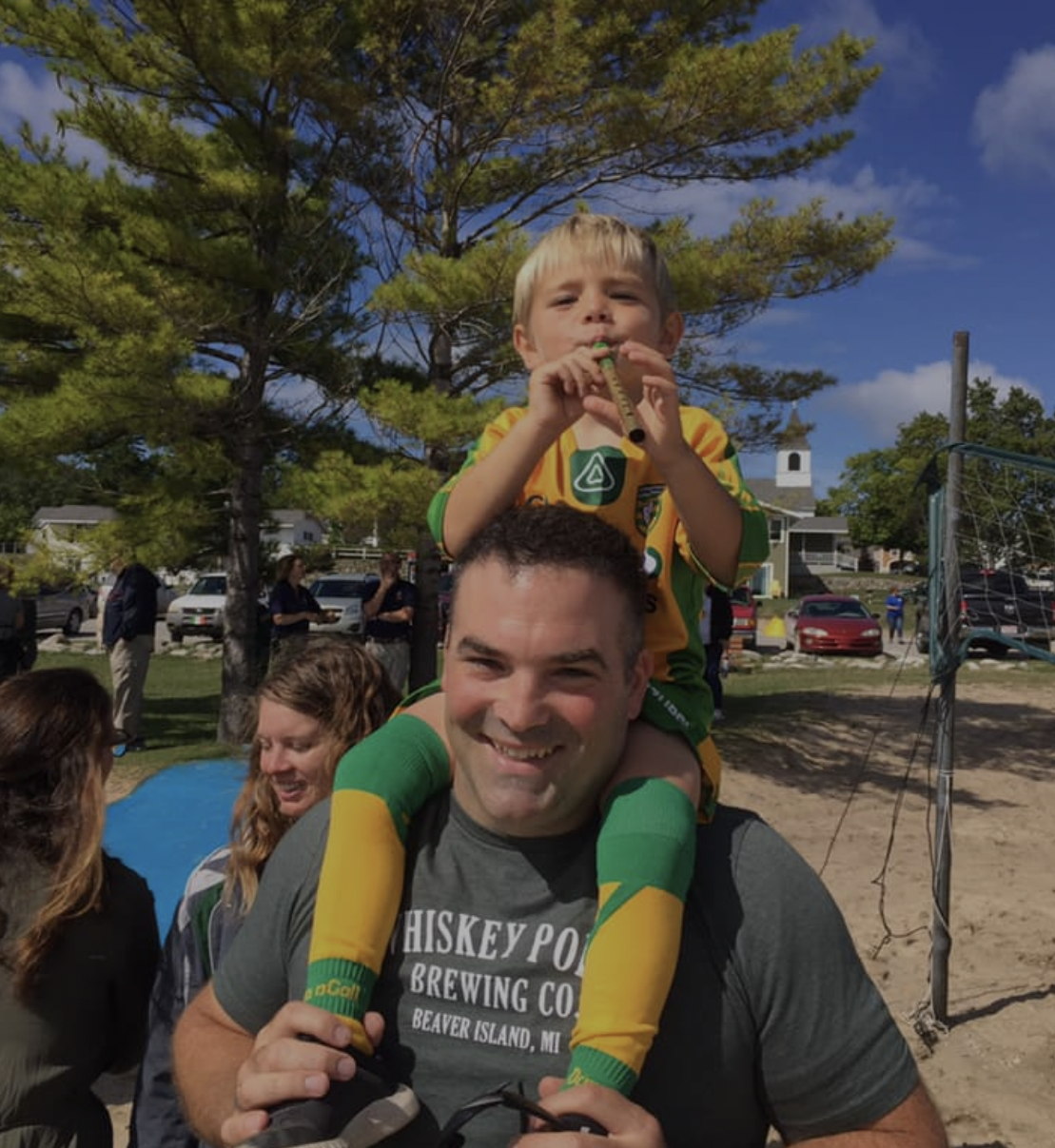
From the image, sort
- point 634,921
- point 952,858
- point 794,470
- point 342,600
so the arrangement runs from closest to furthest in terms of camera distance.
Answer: point 634,921 < point 952,858 < point 342,600 < point 794,470

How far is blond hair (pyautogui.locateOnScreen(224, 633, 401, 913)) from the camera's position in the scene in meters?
2.28

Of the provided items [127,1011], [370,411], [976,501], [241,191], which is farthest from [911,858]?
[241,191]

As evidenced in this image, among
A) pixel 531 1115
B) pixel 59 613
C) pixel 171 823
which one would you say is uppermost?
pixel 531 1115

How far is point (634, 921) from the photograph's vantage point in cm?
127

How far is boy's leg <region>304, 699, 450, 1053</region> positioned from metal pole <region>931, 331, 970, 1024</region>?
404 centimetres

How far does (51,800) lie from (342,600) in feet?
60.3

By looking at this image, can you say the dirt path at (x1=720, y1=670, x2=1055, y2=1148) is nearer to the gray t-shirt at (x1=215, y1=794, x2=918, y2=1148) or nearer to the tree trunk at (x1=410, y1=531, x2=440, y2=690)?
the gray t-shirt at (x1=215, y1=794, x2=918, y2=1148)

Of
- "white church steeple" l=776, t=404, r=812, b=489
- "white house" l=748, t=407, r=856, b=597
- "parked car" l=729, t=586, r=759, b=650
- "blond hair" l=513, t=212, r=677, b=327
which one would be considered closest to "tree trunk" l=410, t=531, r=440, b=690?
"blond hair" l=513, t=212, r=677, b=327

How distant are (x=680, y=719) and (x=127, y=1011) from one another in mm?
1537

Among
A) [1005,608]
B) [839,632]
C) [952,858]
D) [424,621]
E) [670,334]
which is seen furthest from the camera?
[839,632]

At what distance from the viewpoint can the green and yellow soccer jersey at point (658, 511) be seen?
1.67m

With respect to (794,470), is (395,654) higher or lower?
lower

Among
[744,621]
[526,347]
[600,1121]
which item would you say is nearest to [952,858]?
[526,347]

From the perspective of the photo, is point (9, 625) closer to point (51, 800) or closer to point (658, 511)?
point (51, 800)
